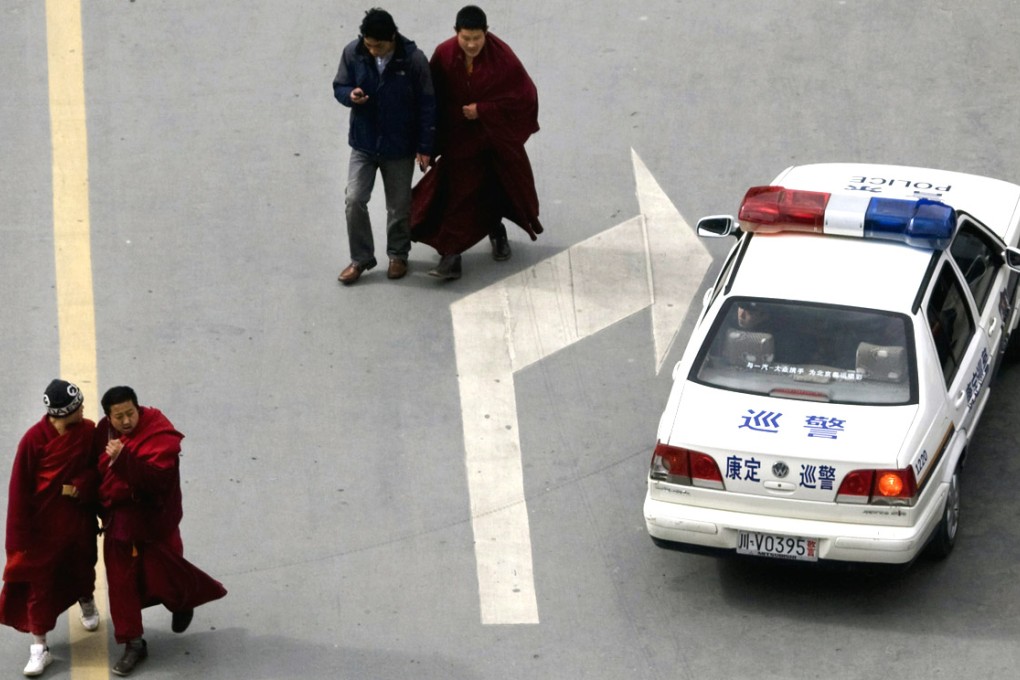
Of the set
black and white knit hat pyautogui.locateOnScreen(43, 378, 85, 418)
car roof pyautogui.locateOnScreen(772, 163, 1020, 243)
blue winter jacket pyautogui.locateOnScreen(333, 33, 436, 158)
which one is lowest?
black and white knit hat pyautogui.locateOnScreen(43, 378, 85, 418)

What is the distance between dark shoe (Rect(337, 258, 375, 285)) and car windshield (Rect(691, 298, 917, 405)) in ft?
11.3

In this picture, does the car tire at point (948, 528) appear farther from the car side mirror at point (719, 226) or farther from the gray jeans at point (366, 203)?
the gray jeans at point (366, 203)

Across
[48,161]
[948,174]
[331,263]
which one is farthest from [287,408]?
[948,174]

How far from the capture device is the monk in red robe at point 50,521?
9.77m

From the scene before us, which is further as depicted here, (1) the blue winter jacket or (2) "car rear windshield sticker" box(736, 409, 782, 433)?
(1) the blue winter jacket

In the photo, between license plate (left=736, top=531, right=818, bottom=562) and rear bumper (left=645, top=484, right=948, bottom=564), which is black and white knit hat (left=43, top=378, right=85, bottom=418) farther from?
license plate (left=736, top=531, right=818, bottom=562)

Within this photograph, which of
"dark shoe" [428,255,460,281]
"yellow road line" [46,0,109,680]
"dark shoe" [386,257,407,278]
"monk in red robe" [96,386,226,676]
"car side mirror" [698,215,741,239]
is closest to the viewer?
"monk in red robe" [96,386,226,676]

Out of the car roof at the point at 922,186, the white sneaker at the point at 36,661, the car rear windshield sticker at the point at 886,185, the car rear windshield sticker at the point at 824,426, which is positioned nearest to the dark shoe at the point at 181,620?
the white sneaker at the point at 36,661

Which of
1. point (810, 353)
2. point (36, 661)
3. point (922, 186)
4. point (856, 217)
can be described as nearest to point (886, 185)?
point (922, 186)

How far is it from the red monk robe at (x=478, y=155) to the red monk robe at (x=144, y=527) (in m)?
3.94

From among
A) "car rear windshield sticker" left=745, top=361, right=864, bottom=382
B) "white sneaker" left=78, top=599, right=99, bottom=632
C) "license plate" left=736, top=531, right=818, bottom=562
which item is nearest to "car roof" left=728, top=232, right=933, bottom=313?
"car rear windshield sticker" left=745, top=361, right=864, bottom=382

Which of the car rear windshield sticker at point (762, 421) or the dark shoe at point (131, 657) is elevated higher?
the car rear windshield sticker at point (762, 421)

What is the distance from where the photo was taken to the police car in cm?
1007

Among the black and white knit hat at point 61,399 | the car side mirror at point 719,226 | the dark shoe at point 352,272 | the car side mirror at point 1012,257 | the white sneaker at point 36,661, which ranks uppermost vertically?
the car side mirror at point 719,226
